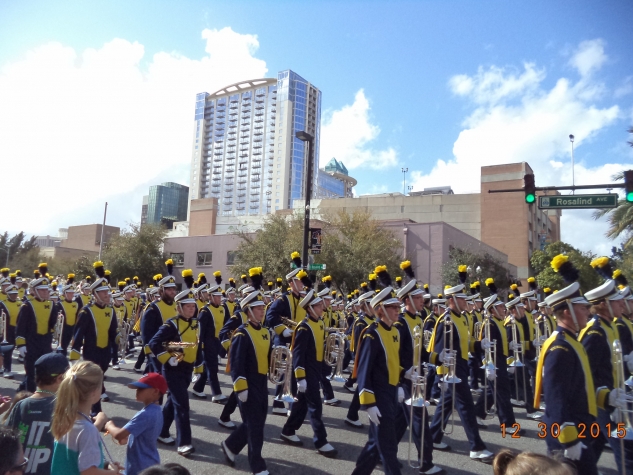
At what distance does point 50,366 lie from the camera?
3.53 m

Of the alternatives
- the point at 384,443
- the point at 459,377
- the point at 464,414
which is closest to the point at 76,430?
the point at 384,443

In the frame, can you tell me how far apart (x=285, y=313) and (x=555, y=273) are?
44.6 meters

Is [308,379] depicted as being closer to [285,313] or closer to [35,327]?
[285,313]

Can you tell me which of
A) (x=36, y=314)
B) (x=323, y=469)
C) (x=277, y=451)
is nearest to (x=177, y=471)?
(x=323, y=469)

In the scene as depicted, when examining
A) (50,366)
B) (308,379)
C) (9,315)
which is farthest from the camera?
(9,315)

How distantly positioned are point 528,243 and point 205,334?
55.8 meters

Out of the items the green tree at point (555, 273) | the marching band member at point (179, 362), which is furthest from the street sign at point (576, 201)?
the green tree at point (555, 273)

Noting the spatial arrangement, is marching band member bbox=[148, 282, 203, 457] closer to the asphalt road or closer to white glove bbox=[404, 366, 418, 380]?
the asphalt road

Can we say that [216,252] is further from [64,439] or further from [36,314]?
[64,439]

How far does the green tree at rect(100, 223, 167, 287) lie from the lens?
4584cm

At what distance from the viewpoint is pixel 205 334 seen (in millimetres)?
10023

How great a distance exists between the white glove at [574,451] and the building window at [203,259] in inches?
1734

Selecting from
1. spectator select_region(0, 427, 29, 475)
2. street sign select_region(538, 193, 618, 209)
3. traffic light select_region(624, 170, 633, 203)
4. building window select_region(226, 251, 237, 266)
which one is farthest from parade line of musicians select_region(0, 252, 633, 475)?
building window select_region(226, 251, 237, 266)

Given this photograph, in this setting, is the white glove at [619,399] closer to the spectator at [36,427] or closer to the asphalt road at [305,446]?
the asphalt road at [305,446]
